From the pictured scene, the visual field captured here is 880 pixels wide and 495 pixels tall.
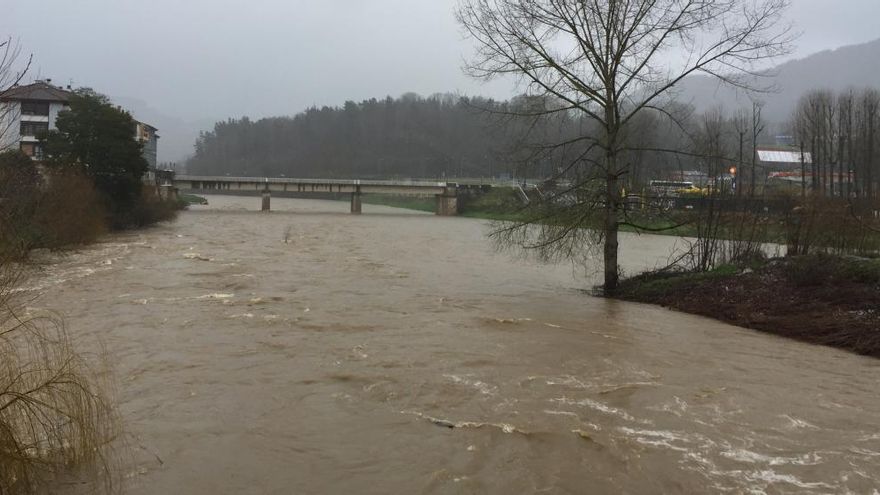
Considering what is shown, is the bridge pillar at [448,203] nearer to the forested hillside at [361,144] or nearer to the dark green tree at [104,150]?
the dark green tree at [104,150]

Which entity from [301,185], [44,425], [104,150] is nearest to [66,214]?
[104,150]

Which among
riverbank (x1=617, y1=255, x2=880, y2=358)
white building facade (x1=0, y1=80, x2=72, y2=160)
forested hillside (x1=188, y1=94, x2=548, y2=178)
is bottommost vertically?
riverbank (x1=617, y1=255, x2=880, y2=358)

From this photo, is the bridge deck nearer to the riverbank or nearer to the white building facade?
the white building facade

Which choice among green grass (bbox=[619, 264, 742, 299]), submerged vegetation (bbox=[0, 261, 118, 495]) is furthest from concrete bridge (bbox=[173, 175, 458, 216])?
submerged vegetation (bbox=[0, 261, 118, 495])

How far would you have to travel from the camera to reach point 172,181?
7731cm

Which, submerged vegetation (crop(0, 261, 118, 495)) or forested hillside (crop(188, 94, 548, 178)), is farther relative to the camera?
forested hillside (crop(188, 94, 548, 178))

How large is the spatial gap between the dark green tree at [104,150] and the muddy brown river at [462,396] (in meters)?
27.6

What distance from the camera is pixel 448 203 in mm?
81438

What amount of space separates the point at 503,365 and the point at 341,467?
425 cm

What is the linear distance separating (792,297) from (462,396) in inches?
397

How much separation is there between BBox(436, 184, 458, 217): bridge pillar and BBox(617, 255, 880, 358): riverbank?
63.3m

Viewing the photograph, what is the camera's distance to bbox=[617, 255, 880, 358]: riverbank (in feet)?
40.7

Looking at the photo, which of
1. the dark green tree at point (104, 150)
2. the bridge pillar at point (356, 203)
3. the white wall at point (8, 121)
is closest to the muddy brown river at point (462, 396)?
the white wall at point (8, 121)

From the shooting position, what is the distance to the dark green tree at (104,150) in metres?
40.6
